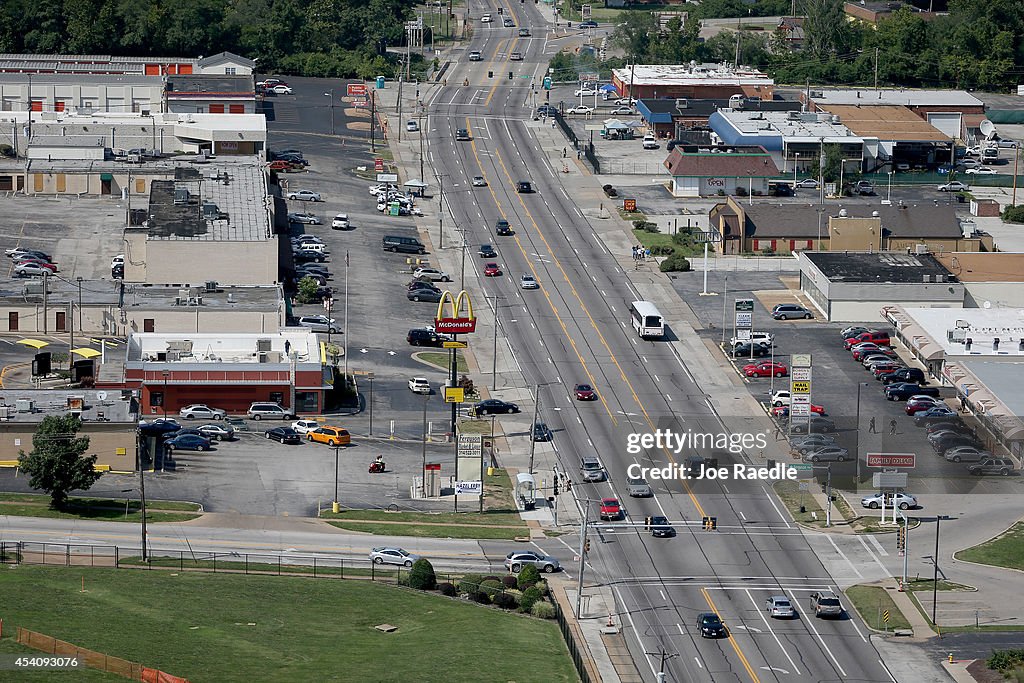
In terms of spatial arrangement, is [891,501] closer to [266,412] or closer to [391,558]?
[391,558]

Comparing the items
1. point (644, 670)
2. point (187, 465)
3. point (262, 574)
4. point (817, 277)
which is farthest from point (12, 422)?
point (817, 277)

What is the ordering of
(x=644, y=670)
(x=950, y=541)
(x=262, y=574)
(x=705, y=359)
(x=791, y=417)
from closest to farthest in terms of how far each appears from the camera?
(x=644, y=670)
(x=262, y=574)
(x=950, y=541)
(x=791, y=417)
(x=705, y=359)

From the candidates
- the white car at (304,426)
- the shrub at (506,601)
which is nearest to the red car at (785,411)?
the white car at (304,426)

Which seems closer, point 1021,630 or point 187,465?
point 1021,630

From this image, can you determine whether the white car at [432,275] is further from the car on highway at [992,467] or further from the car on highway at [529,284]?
the car on highway at [992,467]

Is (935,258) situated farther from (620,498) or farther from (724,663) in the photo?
(724,663)

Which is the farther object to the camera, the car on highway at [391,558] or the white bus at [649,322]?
the white bus at [649,322]
